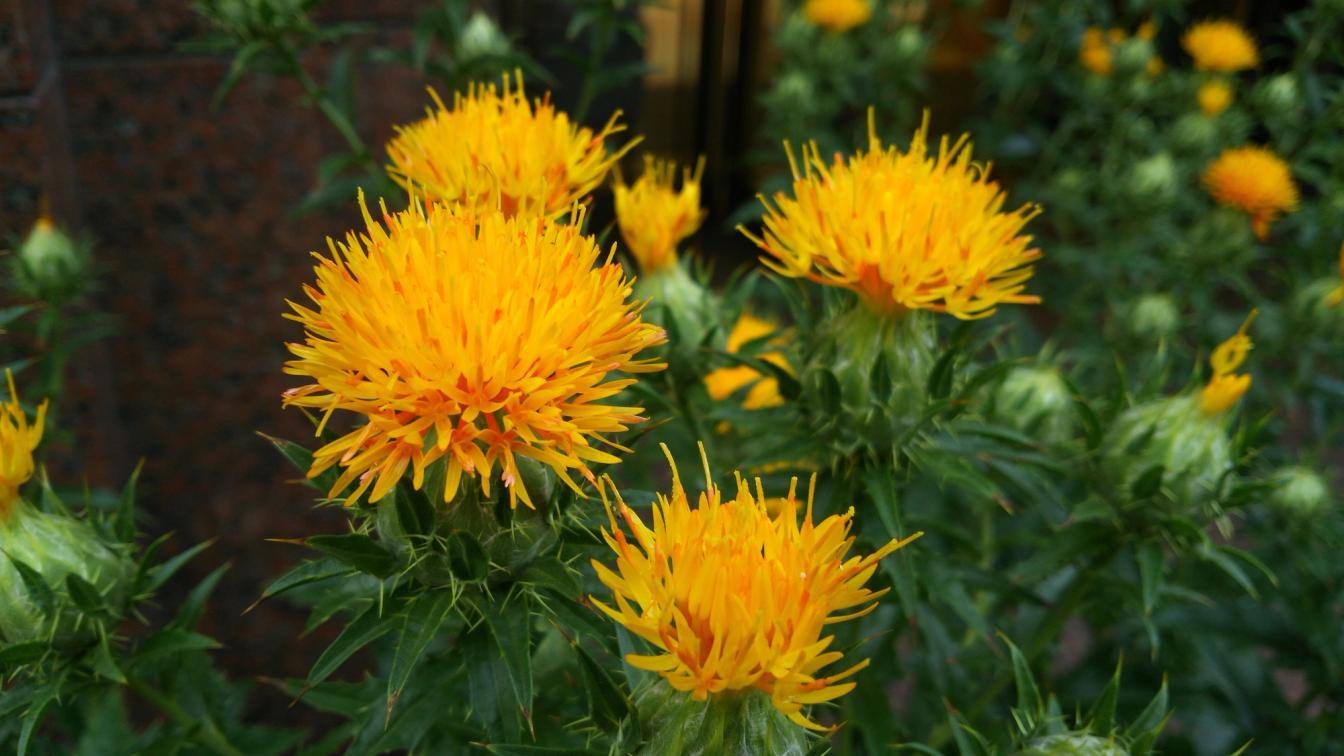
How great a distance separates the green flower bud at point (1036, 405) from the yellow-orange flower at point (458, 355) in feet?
3.61

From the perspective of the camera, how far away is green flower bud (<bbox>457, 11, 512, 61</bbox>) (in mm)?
2168

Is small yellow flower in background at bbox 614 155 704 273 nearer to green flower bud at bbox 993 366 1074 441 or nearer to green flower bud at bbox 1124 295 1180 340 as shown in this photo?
green flower bud at bbox 993 366 1074 441

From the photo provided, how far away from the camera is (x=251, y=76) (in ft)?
8.57

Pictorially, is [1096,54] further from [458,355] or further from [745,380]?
[458,355]

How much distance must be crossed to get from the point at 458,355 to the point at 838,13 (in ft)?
9.38

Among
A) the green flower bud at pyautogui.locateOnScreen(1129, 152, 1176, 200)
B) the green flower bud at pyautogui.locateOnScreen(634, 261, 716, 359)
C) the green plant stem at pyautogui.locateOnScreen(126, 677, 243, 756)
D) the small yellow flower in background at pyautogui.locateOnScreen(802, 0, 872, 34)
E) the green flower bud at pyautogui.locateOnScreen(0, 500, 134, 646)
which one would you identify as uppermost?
the small yellow flower in background at pyautogui.locateOnScreen(802, 0, 872, 34)

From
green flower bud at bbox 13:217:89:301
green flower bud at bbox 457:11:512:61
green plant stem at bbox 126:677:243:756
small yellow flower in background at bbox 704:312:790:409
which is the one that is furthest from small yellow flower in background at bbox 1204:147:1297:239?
green flower bud at bbox 13:217:89:301

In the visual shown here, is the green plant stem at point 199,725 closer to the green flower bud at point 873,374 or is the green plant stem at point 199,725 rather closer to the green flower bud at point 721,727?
the green flower bud at point 721,727

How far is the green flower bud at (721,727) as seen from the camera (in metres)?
0.95

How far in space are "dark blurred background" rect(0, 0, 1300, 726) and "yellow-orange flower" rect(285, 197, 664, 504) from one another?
1673mm

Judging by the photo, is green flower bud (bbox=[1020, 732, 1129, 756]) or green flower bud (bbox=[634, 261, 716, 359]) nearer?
green flower bud (bbox=[1020, 732, 1129, 756])

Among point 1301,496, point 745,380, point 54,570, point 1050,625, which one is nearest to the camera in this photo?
point 54,570

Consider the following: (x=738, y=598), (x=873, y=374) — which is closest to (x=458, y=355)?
(x=738, y=598)

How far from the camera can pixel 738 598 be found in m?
0.87
